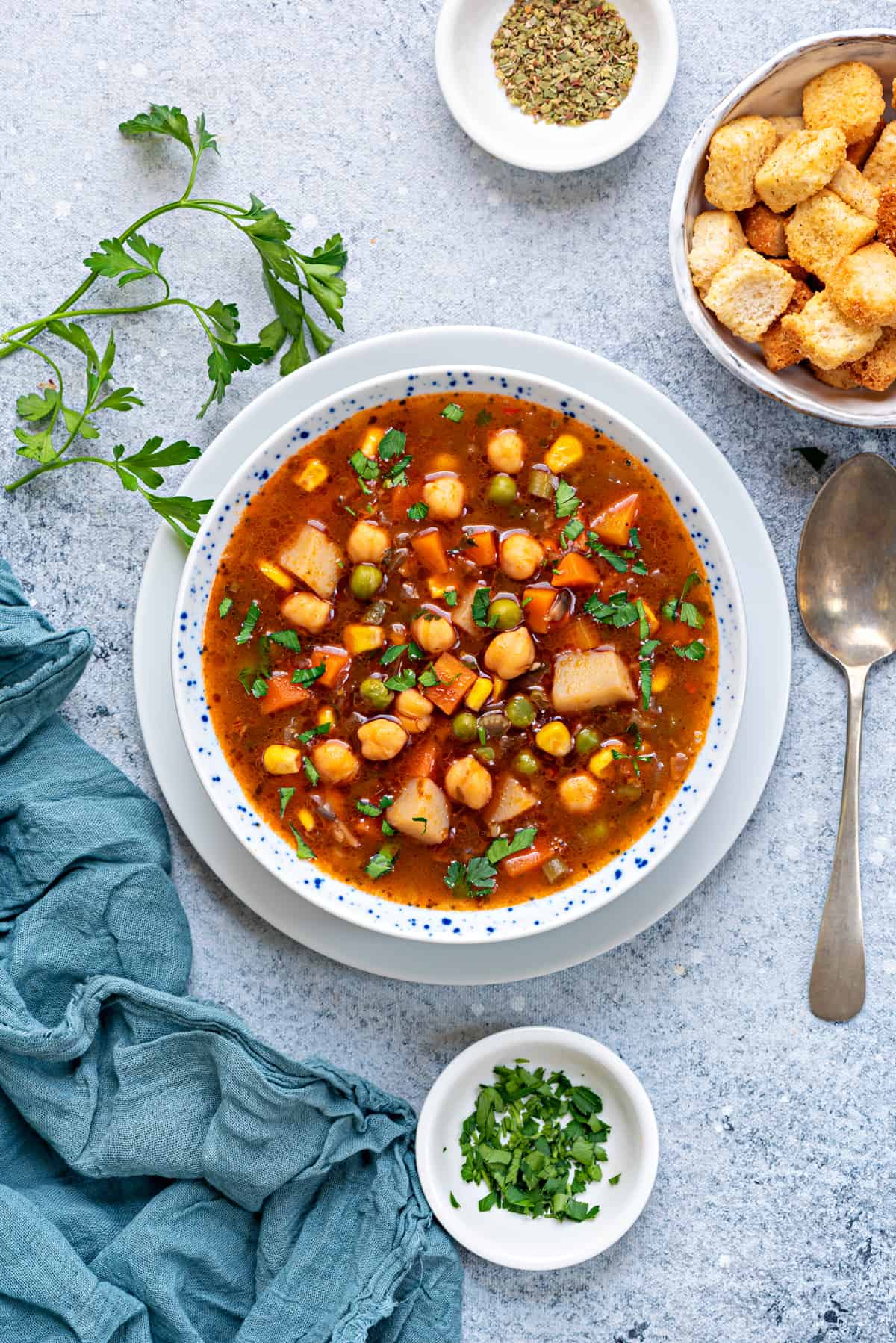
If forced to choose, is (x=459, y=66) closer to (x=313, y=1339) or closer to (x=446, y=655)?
(x=446, y=655)

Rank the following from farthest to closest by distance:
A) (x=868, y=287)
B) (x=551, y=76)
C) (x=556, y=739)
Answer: (x=551, y=76) < (x=556, y=739) < (x=868, y=287)

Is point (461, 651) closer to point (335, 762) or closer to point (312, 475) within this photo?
point (335, 762)

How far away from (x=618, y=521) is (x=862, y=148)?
1.28 meters

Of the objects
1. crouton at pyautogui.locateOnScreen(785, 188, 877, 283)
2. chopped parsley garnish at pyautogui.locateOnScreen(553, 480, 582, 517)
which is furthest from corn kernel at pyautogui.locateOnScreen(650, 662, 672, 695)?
crouton at pyautogui.locateOnScreen(785, 188, 877, 283)

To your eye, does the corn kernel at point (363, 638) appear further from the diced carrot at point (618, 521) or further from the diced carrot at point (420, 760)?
the diced carrot at point (618, 521)

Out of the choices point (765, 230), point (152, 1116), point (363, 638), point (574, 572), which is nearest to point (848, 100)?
point (765, 230)

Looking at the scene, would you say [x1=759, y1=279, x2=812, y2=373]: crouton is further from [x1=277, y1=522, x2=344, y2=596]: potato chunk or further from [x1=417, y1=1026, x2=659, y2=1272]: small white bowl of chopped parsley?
[x1=417, y1=1026, x2=659, y2=1272]: small white bowl of chopped parsley

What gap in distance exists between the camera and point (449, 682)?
2.95 metres

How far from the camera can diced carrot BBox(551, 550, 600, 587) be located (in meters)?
2.89

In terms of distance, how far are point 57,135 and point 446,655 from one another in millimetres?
2000

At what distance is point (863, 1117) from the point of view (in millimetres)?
3271

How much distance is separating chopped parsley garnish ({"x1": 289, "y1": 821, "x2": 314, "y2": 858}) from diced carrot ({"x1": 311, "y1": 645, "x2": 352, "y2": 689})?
1.36 ft

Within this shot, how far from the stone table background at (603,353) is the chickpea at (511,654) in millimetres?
898

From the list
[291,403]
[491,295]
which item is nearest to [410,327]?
[491,295]
